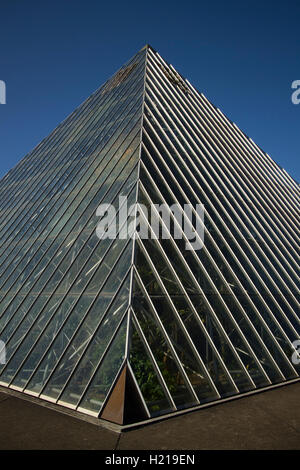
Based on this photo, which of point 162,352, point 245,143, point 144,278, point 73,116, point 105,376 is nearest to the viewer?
point 105,376

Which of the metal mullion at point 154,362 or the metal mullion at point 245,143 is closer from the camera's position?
the metal mullion at point 154,362

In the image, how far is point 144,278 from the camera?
38.5 feet

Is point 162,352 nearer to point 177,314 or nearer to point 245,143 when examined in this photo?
point 177,314

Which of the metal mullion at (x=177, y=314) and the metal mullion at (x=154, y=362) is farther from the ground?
the metal mullion at (x=177, y=314)

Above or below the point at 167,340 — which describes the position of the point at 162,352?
below

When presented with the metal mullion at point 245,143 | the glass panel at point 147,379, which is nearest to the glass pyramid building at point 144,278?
the glass panel at point 147,379

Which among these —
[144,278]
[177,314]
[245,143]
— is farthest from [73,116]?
[177,314]

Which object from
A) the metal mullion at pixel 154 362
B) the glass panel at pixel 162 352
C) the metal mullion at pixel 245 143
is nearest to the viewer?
the metal mullion at pixel 154 362

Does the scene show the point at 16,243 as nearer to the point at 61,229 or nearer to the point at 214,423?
the point at 61,229

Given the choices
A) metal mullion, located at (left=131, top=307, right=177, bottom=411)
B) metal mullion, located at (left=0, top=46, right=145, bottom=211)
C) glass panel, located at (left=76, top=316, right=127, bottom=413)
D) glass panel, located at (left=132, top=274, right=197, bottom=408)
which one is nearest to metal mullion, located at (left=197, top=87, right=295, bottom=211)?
metal mullion, located at (left=0, top=46, right=145, bottom=211)

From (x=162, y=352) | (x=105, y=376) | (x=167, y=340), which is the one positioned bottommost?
Answer: (x=105, y=376)

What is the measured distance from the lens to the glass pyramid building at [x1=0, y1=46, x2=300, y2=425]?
10.3 metres

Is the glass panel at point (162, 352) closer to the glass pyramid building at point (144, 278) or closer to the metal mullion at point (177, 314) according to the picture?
the glass pyramid building at point (144, 278)

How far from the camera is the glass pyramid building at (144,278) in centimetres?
1026
